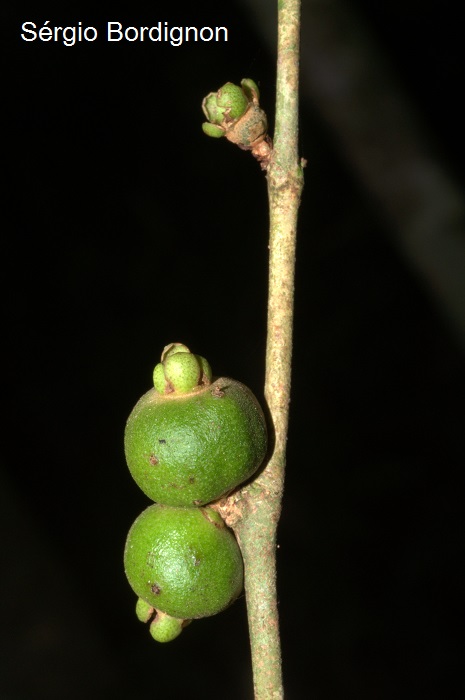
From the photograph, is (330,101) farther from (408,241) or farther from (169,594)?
(169,594)

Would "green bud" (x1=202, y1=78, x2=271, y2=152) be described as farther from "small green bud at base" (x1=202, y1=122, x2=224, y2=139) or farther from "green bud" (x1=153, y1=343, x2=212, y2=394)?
"green bud" (x1=153, y1=343, x2=212, y2=394)

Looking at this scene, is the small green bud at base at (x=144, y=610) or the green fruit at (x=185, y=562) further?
the small green bud at base at (x=144, y=610)

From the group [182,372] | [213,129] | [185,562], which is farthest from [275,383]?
[213,129]

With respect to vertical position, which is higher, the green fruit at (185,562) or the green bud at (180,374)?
the green bud at (180,374)

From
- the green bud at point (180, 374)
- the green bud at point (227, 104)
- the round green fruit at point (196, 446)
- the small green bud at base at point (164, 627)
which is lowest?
the small green bud at base at point (164, 627)

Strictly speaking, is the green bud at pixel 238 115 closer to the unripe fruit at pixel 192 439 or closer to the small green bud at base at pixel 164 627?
the unripe fruit at pixel 192 439

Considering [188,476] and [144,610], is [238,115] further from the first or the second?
[144,610]

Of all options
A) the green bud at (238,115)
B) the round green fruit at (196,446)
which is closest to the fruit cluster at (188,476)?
the round green fruit at (196,446)
